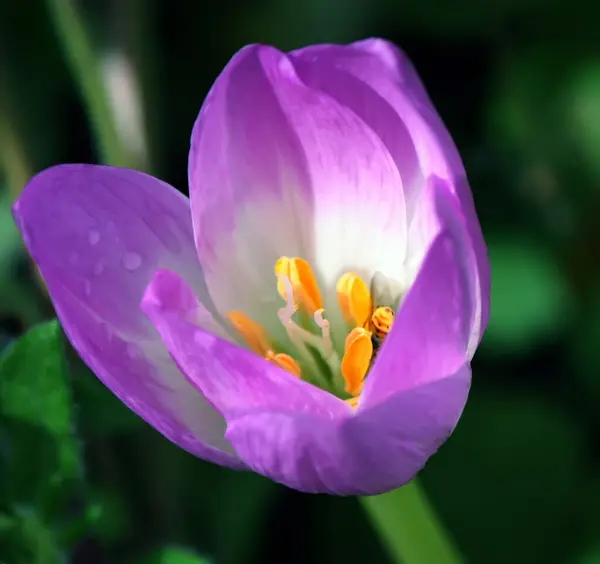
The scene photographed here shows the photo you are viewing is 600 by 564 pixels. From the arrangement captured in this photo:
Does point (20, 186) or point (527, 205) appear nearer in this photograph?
point (20, 186)

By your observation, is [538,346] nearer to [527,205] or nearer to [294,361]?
[527,205]

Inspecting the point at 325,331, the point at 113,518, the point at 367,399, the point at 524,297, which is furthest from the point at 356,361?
the point at 524,297

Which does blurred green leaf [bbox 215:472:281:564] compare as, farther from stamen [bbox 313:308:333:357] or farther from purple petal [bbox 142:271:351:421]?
purple petal [bbox 142:271:351:421]

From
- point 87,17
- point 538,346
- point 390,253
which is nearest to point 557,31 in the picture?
point 538,346

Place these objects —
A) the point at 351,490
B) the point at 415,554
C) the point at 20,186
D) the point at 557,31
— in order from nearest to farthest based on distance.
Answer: the point at 351,490, the point at 415,554, the point at 20,186, the point at 557,31

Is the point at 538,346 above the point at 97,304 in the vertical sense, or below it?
below

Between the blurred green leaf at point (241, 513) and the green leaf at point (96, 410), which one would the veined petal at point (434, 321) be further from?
the blurred green leaf at point (241, 513)

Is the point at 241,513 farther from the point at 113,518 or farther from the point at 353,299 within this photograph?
the point at 353,299
